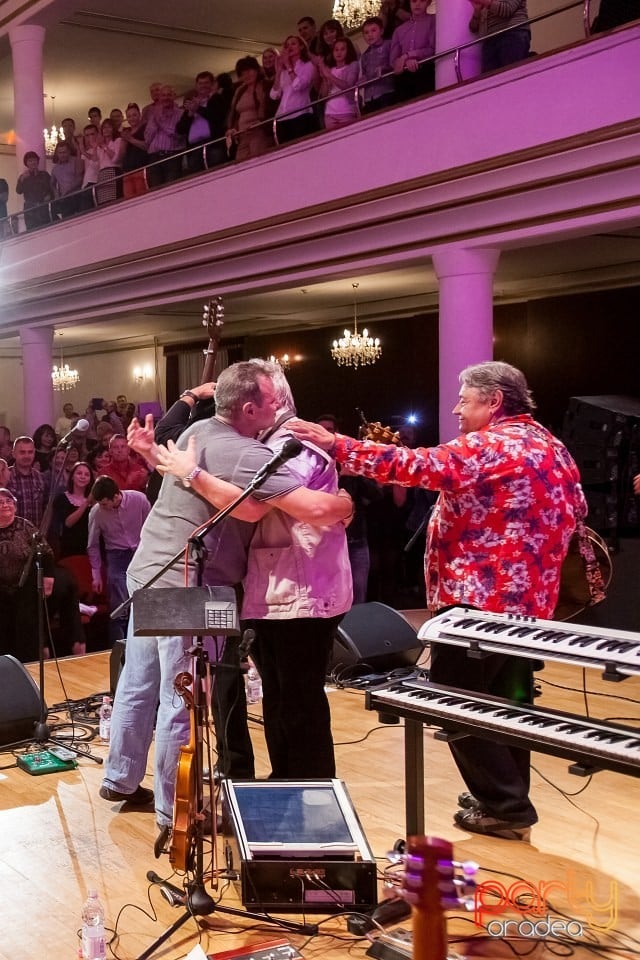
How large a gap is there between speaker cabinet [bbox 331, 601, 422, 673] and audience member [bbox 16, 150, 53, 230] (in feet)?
27.5

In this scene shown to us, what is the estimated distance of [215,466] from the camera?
136 inches

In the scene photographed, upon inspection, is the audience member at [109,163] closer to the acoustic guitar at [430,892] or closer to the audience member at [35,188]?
the audience member at [35,188]

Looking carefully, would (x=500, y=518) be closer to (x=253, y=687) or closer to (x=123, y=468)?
(x=253, y=687)

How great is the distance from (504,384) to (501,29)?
481cm

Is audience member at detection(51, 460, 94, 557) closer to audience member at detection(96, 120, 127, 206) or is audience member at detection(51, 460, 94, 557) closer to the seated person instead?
the seated person

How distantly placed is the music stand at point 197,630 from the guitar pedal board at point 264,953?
0.15 m

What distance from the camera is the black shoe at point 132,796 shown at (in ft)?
13.5

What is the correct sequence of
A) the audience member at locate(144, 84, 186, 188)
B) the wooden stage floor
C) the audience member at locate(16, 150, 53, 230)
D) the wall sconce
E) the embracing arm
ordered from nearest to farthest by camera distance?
1. the wooden stage floor
2. the embracing arm
3. the audience member at locate(144, 84, 186, 188)
4. the audience member at locate(16, 150, 53, 230)
5. the wall sconce

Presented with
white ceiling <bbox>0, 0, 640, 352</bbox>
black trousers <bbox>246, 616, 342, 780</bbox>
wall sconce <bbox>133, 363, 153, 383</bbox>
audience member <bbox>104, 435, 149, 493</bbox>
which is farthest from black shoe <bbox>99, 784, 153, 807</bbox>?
wall sconce <bbox>133, 363, 153, 383</bbox>

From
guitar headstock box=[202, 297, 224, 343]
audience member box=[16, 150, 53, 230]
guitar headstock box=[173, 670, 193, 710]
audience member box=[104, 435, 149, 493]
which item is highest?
audience member box=[16, 150, 53, 230]

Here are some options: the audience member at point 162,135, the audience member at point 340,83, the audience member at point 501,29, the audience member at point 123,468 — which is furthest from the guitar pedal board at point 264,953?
the audience member at point 162,135

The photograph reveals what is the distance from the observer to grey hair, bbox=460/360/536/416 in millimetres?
3570

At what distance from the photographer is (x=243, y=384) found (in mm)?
3432

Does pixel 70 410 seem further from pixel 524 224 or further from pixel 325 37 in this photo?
pixel 524 224
